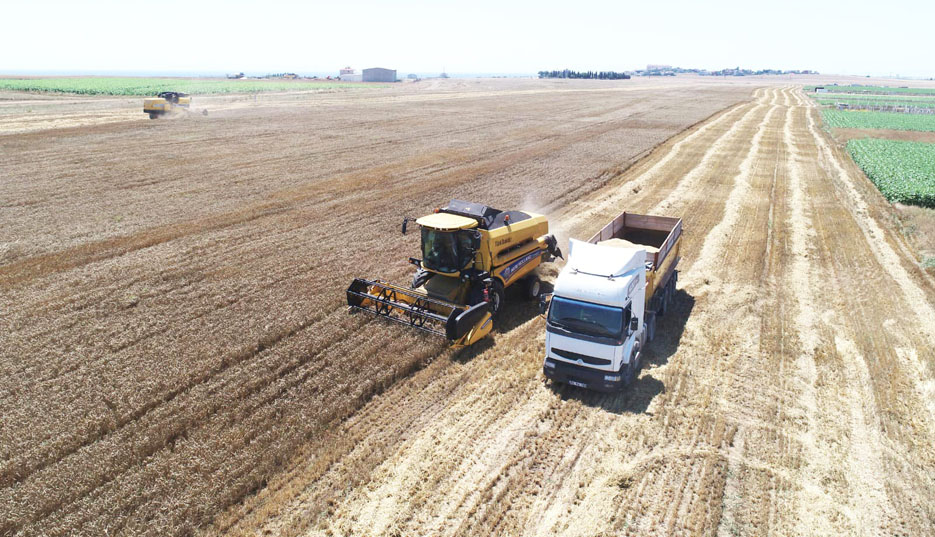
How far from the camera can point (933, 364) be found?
12.1m

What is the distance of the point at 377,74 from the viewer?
502 feet

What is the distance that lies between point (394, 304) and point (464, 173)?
18.5 meters

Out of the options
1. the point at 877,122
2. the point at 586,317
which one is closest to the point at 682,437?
the point at 586,317

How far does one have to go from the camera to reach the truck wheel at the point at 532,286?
15195mm

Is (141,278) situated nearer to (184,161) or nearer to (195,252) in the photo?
(195,252)

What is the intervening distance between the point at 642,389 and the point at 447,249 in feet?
17.7


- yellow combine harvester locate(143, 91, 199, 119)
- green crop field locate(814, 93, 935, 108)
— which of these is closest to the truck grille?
yellow combine harvester locate(143, 91, 199, 119)

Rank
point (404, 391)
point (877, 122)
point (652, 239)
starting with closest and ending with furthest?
1. point (404, 391)
2. point (652, 239)
3. point (877, 122)

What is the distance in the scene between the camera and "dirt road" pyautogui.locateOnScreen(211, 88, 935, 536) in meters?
8.12

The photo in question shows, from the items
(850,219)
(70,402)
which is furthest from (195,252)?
(850,219)

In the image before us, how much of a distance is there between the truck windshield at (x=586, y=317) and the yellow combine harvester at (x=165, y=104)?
52.4 metres

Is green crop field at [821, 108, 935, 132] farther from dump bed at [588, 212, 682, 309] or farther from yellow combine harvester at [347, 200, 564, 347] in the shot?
yellow combine harvester at [347, 200, 564, 347]

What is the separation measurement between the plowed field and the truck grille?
0.88 m

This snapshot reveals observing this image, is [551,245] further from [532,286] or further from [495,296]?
[495,296]
